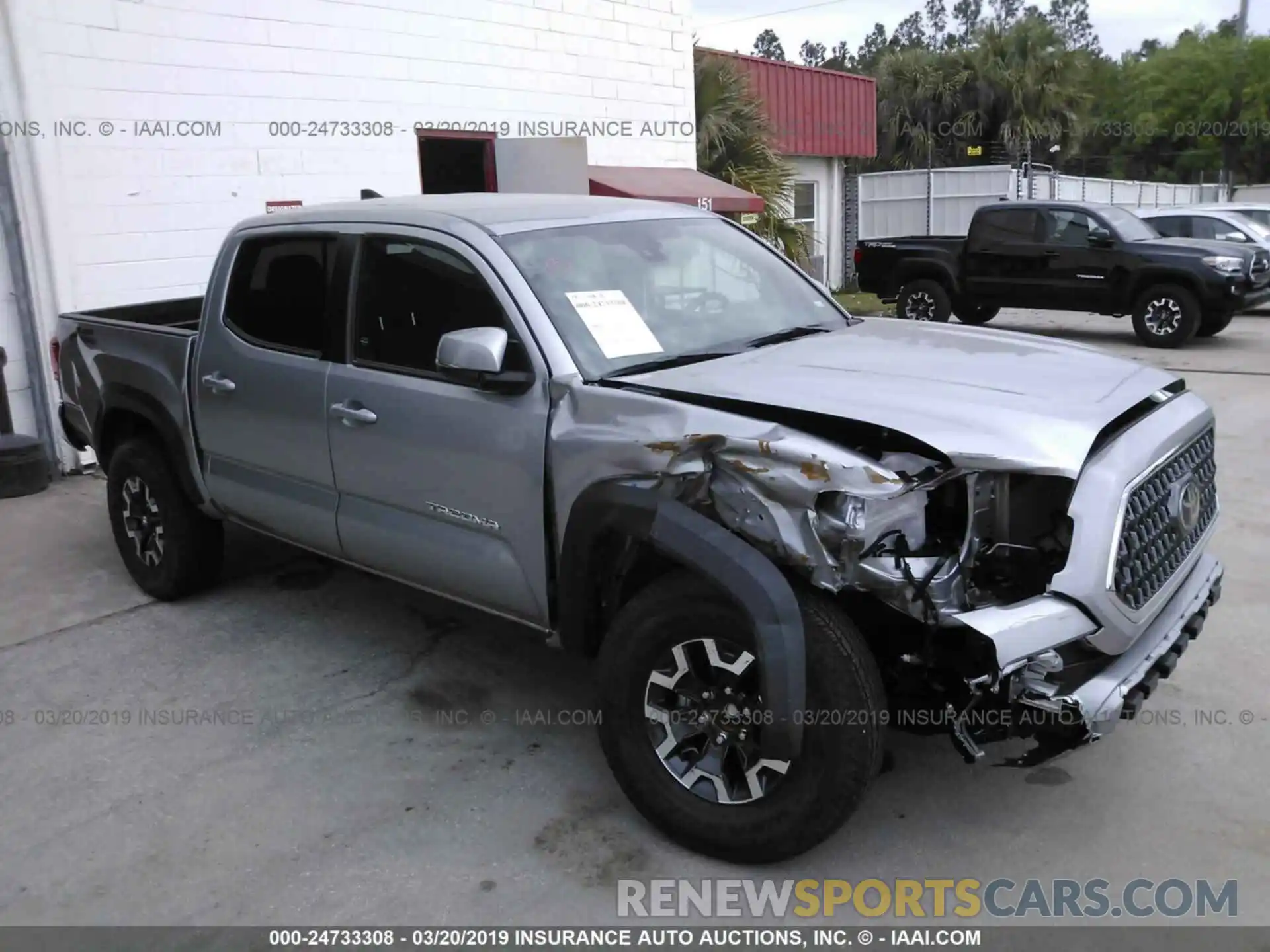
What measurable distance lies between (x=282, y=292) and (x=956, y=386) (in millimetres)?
2838

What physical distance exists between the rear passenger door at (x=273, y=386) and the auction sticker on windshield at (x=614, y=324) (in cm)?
111

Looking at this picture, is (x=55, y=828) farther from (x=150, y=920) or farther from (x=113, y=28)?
(x=113, y=28)

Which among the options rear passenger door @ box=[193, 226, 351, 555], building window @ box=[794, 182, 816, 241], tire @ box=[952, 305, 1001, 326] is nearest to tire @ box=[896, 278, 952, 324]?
tire @ box=[952, 305, 1001, 326]

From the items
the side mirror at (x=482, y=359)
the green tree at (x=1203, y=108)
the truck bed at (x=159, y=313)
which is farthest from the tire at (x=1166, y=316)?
the green tree at (x=1203, y=108)

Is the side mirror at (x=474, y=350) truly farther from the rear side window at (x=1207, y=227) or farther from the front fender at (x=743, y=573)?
the rear side window at (x=1207, y=227)

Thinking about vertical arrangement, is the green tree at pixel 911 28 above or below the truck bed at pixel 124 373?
above

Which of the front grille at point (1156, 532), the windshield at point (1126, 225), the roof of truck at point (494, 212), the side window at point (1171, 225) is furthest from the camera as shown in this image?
the side window at point (1171, 225)

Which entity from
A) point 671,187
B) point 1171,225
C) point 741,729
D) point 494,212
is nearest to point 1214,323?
point 1171,225

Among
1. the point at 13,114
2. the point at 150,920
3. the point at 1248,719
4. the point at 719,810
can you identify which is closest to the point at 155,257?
the point at 13,114

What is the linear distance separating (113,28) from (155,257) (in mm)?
1610

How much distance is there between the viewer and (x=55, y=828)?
3.59m

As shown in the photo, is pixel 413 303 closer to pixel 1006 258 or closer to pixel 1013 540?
pixel 1013 540

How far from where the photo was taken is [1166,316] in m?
13.1

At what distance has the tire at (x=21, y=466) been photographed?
7.45 meters
